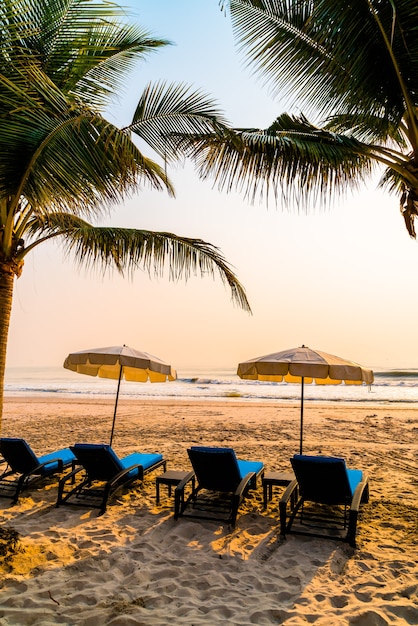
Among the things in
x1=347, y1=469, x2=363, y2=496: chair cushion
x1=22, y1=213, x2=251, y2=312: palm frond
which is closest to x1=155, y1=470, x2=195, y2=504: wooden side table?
x1=347, y1=469, x2=363, y2=496: chair cushion

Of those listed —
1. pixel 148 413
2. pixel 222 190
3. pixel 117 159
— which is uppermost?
pixel 222 190

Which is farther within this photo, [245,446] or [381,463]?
[245,446]

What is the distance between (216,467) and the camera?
538cm

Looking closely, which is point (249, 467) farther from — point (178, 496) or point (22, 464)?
point (22, 464)

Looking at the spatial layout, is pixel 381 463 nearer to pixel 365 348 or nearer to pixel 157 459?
pixel 157 459

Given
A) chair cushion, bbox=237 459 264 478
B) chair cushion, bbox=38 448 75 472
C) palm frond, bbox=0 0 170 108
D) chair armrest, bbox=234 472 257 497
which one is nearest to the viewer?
palm frond, bbox=0 0 170 108

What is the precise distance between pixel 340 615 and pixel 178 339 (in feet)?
352

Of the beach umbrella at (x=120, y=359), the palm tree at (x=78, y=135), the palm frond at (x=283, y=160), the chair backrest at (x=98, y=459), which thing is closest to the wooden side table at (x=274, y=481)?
the chair backrest at (x=98, y=459)

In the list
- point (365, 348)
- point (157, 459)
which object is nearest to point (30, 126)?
point (157, 459)

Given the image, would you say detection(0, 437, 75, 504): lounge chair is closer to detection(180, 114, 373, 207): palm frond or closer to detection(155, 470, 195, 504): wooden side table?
detection(155, 470, 195, 504): wooden side table

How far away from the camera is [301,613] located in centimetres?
327

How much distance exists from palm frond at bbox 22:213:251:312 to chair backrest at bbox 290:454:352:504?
2.75 metres

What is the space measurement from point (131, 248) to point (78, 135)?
79.9 inches

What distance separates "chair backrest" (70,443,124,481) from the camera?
567cm
